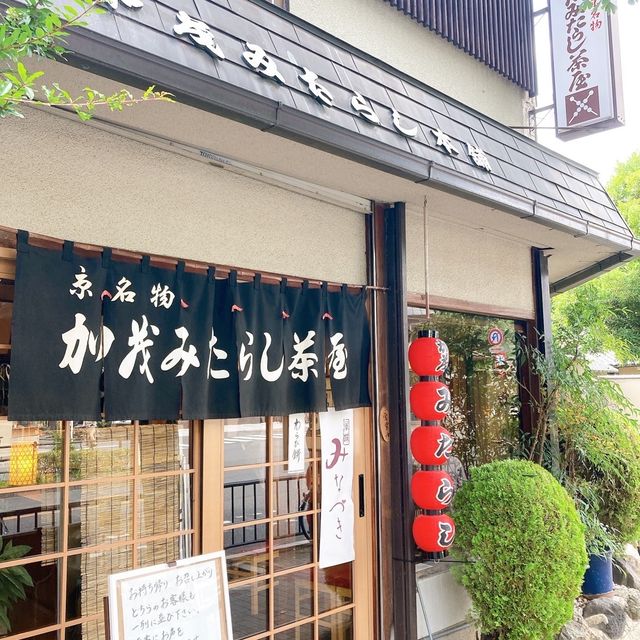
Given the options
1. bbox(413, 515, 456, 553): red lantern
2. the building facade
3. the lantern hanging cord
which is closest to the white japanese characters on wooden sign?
the building facade

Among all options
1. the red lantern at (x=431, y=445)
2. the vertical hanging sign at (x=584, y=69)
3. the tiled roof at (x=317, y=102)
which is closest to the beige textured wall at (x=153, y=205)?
the tiled roof at (x=317, y=102)

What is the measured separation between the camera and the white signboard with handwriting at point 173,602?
10.6 feet

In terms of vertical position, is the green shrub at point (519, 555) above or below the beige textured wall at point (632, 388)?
below

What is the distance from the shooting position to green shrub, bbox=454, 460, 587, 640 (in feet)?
18.0

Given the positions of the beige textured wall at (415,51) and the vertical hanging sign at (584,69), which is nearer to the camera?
the beige textured wall at (415,51)

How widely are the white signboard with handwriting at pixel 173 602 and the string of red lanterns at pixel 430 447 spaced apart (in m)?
2.42

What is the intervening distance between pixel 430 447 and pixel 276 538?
156 centimetres

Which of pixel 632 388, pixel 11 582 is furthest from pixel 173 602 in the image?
pixel 632 388

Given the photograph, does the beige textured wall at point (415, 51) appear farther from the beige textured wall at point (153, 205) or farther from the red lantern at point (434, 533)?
the red lantern at point (434, 533)

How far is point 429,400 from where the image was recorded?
566 cm

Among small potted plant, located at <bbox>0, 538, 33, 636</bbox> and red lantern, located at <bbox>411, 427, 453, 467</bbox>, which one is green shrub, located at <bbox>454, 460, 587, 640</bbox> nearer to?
red lantern, located at <bbox>411, 427, 453, 467</bbox>

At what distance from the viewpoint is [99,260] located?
4.03m

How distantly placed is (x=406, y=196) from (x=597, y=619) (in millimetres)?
5298

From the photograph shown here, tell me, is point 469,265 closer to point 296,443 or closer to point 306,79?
point 296,443
